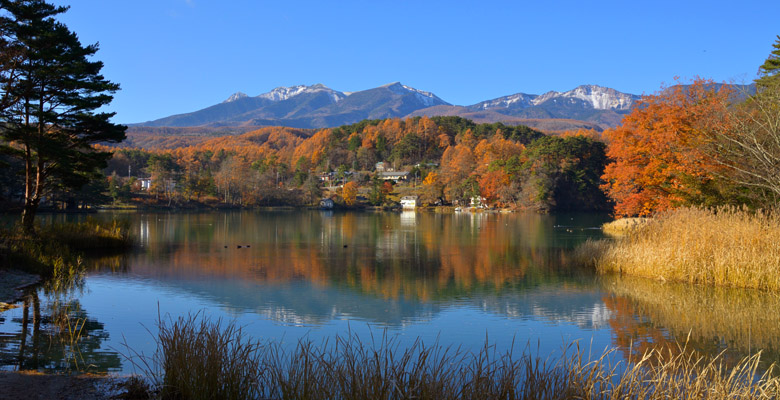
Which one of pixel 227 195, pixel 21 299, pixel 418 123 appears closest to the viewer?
pixel 21 299

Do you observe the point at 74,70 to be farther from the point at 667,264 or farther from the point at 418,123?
the point at 418,123

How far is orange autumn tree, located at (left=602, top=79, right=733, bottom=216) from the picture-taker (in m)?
27.0

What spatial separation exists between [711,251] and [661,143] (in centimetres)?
1846

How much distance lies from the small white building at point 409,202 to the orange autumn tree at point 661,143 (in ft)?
183

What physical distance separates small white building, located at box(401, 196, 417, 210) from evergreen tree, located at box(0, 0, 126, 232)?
72.1 meters

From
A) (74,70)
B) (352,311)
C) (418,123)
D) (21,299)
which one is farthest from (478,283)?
(418,123)

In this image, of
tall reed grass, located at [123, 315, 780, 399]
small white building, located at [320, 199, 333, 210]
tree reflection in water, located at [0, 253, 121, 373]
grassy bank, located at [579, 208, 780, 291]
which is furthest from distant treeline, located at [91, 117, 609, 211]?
tall reed grass, located at [123, 315, 780, 399]

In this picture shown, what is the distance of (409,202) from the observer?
9312 centimetres

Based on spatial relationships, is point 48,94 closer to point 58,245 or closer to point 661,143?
point 58,245

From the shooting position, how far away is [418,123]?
5507 inches

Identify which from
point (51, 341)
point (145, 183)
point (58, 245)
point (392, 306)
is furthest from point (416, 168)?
point (51, 341)

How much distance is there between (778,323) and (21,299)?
50.7ft

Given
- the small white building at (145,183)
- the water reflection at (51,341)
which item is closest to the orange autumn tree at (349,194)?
the small white building at (145,183)

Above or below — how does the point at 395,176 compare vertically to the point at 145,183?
above
